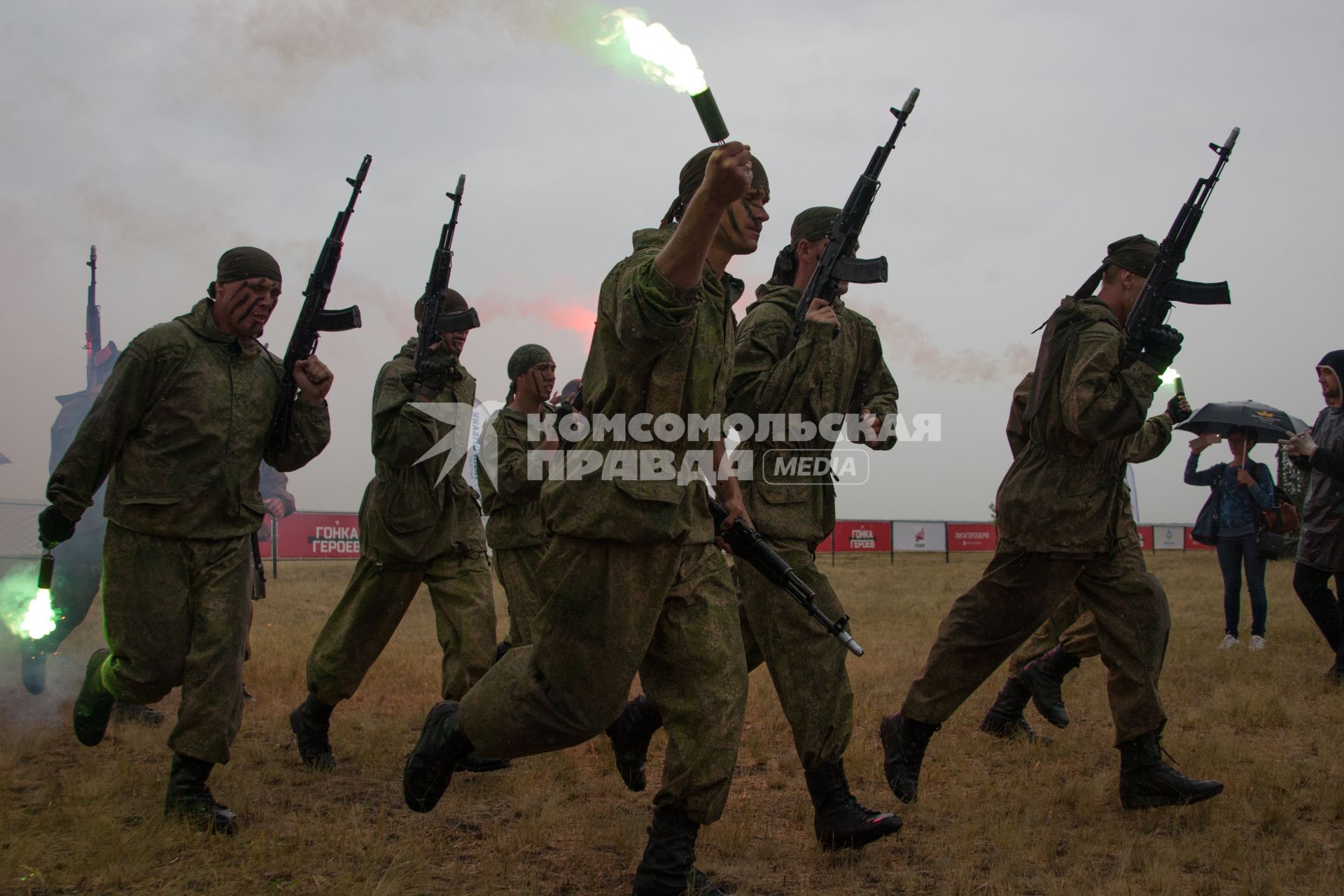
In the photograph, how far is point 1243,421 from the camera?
918 cm

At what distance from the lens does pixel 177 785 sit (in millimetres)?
4125

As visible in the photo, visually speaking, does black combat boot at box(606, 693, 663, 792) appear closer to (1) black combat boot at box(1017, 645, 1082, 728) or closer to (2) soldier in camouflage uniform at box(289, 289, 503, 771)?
(2) soldier in camouflage uniform at box(289, 289, 503, 771)

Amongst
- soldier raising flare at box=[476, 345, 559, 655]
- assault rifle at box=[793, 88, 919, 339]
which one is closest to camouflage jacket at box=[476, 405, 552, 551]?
soldier raising flare at box=[476, 345, 559, 655]

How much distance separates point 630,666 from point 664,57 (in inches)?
66.6

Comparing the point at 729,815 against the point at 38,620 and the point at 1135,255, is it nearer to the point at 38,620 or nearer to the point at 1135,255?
the point at 1135,255

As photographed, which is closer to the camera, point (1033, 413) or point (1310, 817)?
point (1310, 817)

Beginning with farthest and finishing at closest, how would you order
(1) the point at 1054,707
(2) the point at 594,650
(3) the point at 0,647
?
1. (3) the point at 0,647
2. (1) the point at 1054,707
3. (2) the point at 594,650

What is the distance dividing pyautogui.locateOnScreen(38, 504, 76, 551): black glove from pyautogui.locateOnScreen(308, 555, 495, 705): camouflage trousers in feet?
4.46

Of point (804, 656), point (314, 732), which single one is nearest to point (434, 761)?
point (804, 656)

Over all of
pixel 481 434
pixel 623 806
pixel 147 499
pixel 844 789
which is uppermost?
pixel 481 434

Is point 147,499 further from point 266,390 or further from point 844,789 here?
point 844,789

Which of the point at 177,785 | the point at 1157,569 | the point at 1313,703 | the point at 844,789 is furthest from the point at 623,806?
the point at 1157,569

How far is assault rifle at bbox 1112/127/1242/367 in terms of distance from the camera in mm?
4547

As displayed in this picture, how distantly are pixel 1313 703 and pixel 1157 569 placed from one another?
18.8m
